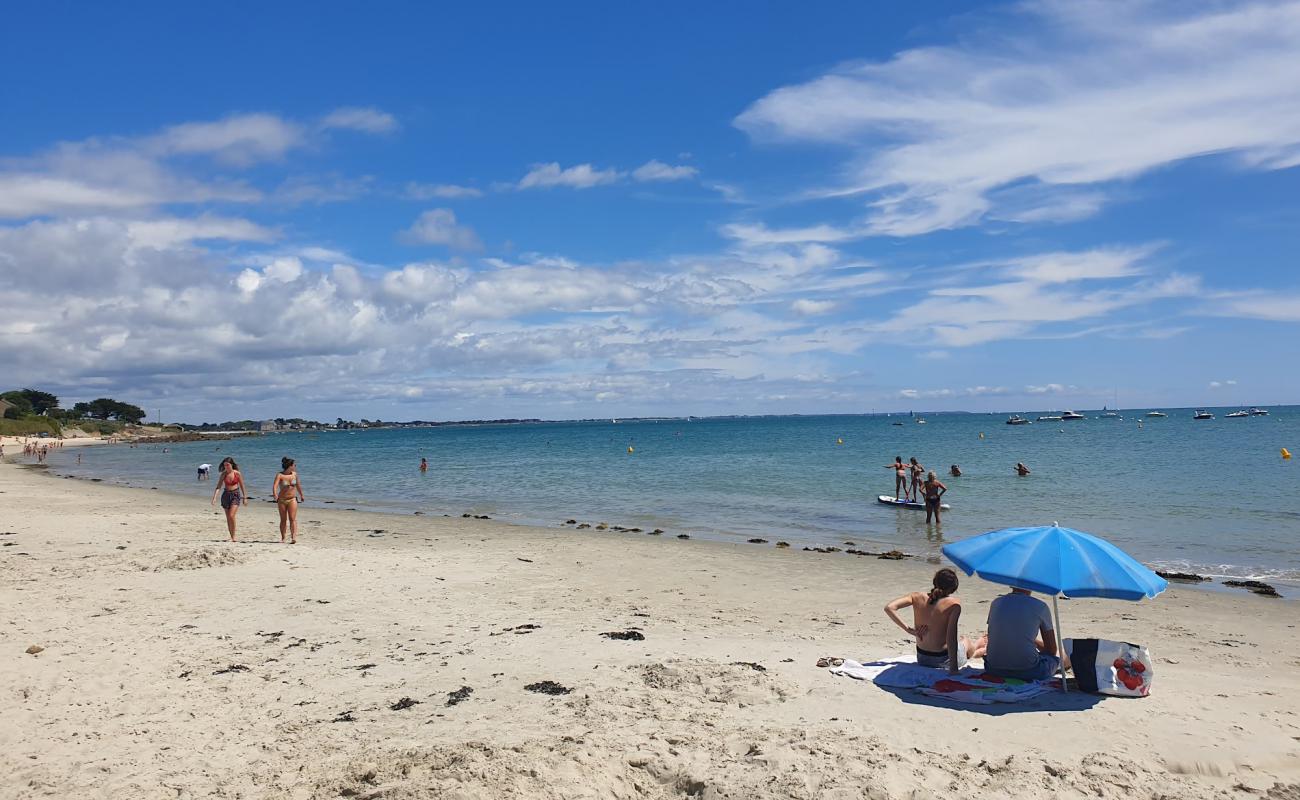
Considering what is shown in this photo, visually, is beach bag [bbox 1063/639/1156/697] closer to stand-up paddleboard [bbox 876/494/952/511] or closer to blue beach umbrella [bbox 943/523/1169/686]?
blue beach umbrella [bbox 943/523/1169/686]

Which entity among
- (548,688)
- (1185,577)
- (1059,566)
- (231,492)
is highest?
(1059,566)

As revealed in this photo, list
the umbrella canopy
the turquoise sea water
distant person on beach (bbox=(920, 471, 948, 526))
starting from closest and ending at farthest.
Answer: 1. the umbrella canopy
2. the turquoise sea water
3. distant person on beach (bbox=(920, 471, 948, 526))

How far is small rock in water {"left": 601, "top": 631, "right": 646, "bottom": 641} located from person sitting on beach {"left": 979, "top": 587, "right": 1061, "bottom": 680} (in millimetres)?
3762

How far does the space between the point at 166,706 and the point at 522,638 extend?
355cm

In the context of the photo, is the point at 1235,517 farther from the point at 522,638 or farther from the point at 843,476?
the point at 522,638

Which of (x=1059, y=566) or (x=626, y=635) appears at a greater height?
(x=1059, y=566)

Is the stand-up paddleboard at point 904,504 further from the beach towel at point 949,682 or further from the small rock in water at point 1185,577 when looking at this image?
the beach towel at point 949,682

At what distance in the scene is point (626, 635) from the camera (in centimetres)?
935

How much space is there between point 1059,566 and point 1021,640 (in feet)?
3.66

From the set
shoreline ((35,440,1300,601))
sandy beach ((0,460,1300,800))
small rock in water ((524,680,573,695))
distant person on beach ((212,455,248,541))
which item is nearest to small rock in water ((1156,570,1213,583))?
shoreline ((35,440,1300,601))

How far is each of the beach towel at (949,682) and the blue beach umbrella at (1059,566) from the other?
426 millimetres

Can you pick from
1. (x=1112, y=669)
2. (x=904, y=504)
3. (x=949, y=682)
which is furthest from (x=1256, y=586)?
(x=904, y=504)

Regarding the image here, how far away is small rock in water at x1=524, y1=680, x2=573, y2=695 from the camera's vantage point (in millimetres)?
7012

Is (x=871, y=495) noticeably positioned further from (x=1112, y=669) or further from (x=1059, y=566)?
(x=1059, y=566)
